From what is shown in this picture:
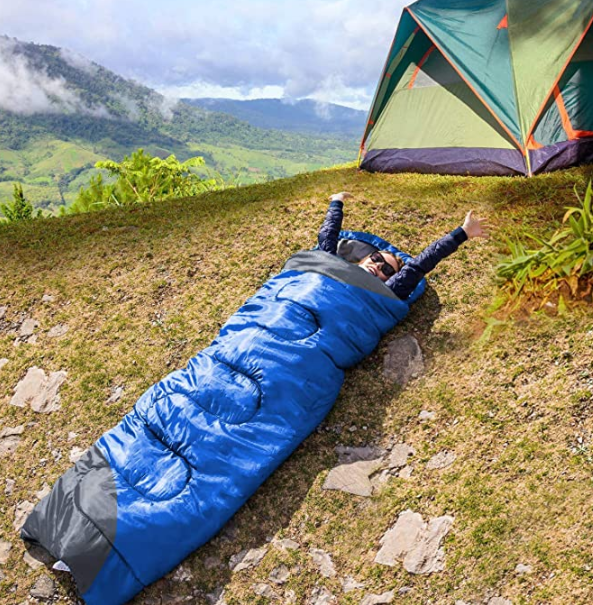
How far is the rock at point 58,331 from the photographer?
5445 millimetres

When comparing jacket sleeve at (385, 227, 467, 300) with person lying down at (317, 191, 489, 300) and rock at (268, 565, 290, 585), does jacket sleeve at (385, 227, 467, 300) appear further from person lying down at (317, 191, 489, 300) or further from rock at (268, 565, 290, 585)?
rock at (268, 565, 290, 585)

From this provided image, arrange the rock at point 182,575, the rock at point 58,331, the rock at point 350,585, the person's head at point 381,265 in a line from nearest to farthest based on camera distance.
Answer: the rock at point 350,585 → the rock at point 182,575 → the person's head at point 381,265 → the rock at point 58,331

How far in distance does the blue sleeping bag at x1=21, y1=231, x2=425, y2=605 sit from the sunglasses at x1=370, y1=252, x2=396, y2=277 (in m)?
0.45

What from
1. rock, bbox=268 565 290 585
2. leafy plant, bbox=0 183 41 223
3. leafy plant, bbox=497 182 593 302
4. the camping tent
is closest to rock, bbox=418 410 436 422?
leafy plant, bbox=497 182 593 302

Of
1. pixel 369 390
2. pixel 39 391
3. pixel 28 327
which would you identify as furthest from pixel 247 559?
pixel 28 327

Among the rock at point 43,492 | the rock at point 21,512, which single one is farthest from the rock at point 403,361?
the rock at point 21,512

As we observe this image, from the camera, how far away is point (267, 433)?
3646 millimetres

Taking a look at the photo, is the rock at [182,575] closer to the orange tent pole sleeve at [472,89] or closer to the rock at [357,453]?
the rock at [357,453]

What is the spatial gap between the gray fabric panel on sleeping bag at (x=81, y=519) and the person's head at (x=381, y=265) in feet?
9.23

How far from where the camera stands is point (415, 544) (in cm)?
316

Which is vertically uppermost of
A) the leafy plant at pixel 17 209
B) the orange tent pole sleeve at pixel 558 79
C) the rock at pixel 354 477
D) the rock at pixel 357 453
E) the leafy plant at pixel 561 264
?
the orange tent pole sleeve at pixel 558 79

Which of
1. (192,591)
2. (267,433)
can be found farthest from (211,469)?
(192,591)

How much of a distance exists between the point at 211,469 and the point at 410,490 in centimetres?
135

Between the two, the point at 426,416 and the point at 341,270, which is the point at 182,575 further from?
the point at 341,270
